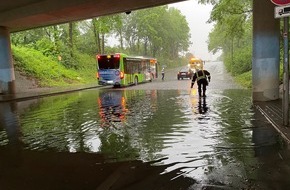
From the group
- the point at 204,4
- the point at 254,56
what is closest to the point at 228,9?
the point at 204,4

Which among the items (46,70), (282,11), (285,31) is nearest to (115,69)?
(46,70)

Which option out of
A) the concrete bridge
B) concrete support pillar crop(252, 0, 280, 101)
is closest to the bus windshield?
the concrete bridge

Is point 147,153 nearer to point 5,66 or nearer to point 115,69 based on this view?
point 5,66

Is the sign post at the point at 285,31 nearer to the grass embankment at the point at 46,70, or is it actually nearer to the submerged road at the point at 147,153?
the submerged road at the point at 147,153

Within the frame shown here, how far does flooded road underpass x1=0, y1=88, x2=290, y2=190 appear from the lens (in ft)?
17.7

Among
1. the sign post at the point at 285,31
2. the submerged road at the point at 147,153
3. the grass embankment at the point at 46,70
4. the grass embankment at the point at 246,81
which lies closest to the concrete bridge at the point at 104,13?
the submerged road at the point at 147,153

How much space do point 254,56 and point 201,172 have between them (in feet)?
35.6

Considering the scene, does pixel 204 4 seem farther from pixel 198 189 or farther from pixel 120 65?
pixel 198 189

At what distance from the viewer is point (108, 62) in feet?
105

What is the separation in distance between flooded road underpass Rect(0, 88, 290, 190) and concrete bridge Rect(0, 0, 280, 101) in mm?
3785

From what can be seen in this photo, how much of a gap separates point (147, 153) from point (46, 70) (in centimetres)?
3168

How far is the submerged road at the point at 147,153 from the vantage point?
5379 mm

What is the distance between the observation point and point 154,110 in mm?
13781

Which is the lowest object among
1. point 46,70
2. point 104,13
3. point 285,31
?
point 46,70
